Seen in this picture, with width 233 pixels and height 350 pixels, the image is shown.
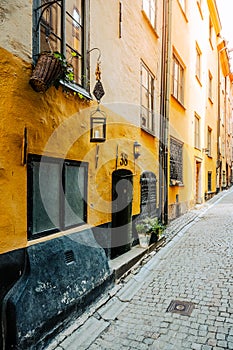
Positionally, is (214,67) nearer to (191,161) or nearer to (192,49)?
(192,49)

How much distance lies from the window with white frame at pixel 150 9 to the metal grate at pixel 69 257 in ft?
21.4

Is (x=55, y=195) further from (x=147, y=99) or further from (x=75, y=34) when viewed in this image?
(x=147, y=99)

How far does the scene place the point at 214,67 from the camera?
1966 cm

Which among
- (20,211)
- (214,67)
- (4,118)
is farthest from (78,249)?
(214,67)

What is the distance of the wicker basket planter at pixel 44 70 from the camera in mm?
3225

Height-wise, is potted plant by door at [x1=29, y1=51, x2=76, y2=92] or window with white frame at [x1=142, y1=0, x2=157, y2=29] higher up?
window with white frame at [x1=142, y1=0, x2=157, y2=29]

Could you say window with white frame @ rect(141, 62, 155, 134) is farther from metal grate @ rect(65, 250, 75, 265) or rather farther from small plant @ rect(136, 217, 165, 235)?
metal grate @ rect(65, 250, 75, 265)

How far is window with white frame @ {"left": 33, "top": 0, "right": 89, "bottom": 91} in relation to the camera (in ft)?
11.7

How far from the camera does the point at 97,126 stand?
494 cm

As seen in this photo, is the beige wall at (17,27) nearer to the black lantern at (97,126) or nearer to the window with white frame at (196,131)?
the black lantern at (97,126)

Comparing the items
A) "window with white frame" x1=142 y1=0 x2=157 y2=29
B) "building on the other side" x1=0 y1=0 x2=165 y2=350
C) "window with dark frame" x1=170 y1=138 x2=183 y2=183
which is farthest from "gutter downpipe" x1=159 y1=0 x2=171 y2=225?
"building on the other side" x1=0 y1=0 x2=165 y2=350

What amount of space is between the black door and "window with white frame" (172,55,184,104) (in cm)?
558

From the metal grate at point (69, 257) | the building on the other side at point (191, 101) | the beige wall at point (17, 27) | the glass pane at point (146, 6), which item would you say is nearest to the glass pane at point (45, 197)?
the metal grate at point (69, 257)

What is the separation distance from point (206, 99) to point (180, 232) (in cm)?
1054
